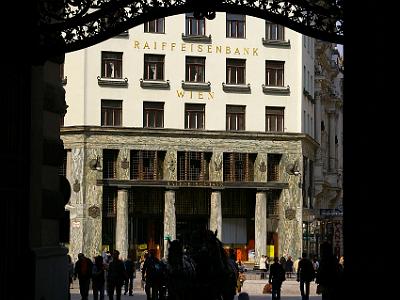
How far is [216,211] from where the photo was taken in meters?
58.6

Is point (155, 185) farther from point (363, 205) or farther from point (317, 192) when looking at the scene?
point (363, 205)

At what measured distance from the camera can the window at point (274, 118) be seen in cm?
5981

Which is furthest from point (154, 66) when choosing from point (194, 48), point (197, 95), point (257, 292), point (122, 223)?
point (257, 292)

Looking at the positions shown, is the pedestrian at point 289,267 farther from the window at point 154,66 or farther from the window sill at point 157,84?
the window at point 154,66

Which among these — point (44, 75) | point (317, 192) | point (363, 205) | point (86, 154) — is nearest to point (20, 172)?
point (44, 75)

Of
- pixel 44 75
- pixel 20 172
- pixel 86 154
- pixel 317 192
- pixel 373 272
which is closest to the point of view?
pixel 373 272

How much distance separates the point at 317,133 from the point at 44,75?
52.9m

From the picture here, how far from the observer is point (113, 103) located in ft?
190

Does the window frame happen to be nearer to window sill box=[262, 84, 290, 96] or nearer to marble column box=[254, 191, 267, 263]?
window sill box=[262, 84, 290, 96]

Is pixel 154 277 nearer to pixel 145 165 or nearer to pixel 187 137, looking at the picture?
pixel 145 165

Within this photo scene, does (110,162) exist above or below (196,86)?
below

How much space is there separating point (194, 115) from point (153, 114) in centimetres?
210

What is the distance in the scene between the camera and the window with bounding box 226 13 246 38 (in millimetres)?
59906

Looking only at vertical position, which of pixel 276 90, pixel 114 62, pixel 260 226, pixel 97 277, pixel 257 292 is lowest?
pixel 257 292
